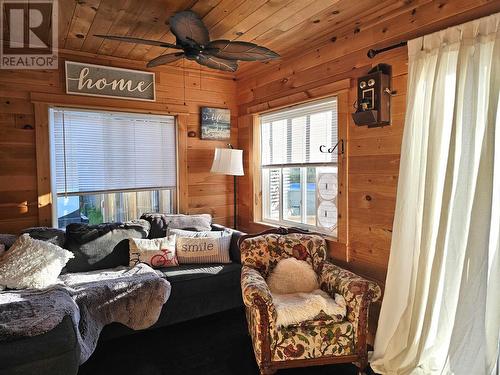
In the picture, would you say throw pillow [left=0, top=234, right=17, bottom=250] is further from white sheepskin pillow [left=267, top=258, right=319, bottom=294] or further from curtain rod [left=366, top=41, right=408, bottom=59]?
curtain rod [left=366, top=41, right=408, bottom=59]

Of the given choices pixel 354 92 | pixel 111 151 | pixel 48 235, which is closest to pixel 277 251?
pixel 354 92

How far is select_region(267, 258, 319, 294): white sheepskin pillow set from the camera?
2.51 meters

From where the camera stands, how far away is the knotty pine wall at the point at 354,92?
221cm

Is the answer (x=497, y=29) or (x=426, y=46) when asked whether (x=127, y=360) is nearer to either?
(x=426, y=46)

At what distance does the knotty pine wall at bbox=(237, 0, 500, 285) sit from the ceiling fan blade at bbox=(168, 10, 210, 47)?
3.78ft

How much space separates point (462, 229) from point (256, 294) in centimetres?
129

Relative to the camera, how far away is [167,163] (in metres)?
3.89

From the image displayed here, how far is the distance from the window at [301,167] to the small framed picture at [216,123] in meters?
0.48

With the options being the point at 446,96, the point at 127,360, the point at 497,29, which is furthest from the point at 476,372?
the point at 127,360

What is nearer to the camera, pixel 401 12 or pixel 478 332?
pixel 478 332

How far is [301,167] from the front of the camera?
135 inches

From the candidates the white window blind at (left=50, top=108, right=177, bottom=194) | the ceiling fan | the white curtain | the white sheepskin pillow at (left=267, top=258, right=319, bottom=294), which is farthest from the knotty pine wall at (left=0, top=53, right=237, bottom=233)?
the white curtain

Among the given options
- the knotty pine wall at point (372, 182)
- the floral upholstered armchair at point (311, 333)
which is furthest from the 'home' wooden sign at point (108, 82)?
the floral upholstered armchair at point (311, 333)

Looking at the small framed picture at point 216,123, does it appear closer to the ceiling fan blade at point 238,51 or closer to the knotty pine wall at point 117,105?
the knotty pine wall at point 117,105
